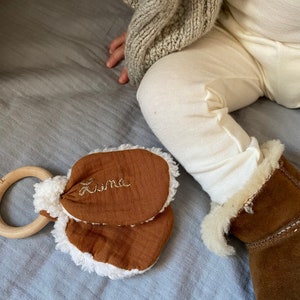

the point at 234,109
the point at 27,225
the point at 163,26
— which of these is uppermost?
the point at 163,26

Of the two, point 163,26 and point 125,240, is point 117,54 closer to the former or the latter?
point 163,26

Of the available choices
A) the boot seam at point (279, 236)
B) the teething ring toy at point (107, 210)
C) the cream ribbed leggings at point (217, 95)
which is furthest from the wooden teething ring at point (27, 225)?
the boot seam at point (279, 236)

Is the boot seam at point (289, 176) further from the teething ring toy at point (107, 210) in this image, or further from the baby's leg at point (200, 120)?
the teething ring toy at point (107, 210)

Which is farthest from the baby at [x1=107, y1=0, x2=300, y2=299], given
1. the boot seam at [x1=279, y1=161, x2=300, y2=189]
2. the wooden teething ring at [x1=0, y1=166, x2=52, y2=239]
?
the wooden teething ring at [x1=0, y1=166, x2=52, y2=239]

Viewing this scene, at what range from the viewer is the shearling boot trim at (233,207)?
530 millimetres

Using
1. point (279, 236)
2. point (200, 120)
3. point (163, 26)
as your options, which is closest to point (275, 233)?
point (279, 236)

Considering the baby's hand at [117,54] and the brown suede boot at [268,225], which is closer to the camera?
the brown suede boot at [268,225]

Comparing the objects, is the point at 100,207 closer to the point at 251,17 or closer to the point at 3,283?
the point at 3,283

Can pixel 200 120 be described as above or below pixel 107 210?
above

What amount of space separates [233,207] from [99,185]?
0.18m

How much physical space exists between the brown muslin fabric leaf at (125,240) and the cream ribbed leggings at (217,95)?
92 millimetres

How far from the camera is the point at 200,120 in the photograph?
57 cm

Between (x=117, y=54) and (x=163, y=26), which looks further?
(x=117, y=54)

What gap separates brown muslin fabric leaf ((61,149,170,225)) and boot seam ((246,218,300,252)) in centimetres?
14
